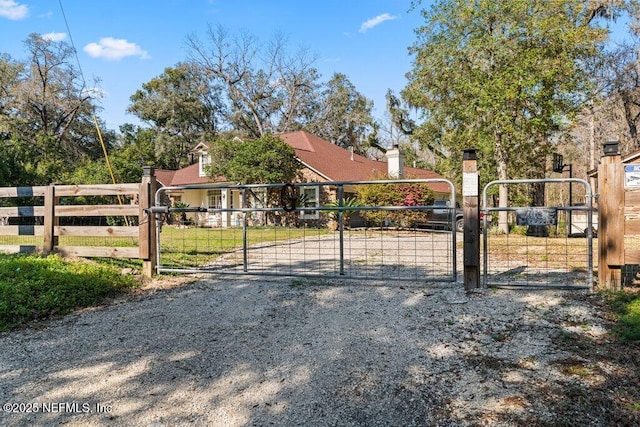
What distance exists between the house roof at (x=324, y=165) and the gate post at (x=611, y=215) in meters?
17.3

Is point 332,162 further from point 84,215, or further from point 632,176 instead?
point 632,176

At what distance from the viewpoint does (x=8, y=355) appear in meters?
3.54

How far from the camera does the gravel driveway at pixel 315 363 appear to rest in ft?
8.34

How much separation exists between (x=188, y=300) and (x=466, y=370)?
133 inches

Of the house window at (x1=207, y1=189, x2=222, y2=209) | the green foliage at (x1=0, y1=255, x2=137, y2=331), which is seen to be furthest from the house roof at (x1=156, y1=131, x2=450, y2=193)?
the green foliage at (x1=0, y1=255, x2=137, y2=331)

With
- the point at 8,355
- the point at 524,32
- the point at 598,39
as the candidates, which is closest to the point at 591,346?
the point at 8,355

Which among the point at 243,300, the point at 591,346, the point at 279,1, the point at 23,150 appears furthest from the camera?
the point at 23,150

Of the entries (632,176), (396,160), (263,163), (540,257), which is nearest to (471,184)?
(632,176)

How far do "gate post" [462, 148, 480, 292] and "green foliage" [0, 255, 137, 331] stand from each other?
14.6ft

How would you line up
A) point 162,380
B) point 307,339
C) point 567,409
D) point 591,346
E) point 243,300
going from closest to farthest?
point 567,409 → point 162,380 → point 591,346 → point 307,339 → point 243,300

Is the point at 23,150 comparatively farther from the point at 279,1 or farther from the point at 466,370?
the point at 466,370

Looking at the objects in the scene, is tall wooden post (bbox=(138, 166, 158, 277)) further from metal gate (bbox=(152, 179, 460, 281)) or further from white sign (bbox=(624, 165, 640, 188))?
white sign (bbox=(624, 165, 640, 188))

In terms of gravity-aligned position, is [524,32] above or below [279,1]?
below

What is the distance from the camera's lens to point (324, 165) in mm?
23734
